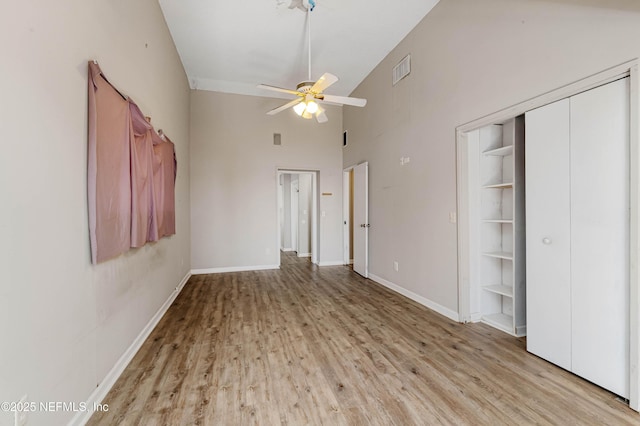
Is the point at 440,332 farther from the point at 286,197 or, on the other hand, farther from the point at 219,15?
the point at 286,197

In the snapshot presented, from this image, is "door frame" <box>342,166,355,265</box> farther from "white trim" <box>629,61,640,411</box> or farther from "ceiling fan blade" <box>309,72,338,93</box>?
"white trim" <box>629,61,640,411</box>

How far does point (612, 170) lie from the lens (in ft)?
6.01

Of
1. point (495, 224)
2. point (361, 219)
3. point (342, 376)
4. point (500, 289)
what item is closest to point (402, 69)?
point (495, 224)

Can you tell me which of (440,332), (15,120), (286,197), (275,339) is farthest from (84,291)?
(286,197)

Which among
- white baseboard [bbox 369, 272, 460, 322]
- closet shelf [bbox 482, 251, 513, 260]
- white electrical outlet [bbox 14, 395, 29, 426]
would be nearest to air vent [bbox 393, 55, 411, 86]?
closet shelf [bbox 482, 251, 513, 260]

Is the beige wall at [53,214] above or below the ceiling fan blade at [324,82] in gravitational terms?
below

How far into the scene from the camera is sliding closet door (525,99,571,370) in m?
2.12

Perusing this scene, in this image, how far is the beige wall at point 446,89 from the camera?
6.45 ft

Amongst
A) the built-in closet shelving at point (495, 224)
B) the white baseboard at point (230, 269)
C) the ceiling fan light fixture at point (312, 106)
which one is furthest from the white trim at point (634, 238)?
the white baseboard at point (230, 269)

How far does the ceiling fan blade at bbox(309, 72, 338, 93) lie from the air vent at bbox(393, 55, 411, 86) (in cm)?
140

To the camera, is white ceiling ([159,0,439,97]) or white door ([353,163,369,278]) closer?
white ceiling ([159,0,439,97])

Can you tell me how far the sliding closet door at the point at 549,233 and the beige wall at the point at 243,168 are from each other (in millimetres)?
4176

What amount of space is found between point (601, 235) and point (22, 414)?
3.37m

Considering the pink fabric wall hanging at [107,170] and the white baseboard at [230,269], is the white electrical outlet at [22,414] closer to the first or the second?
the pink fabric wall hanging at [107,170]
